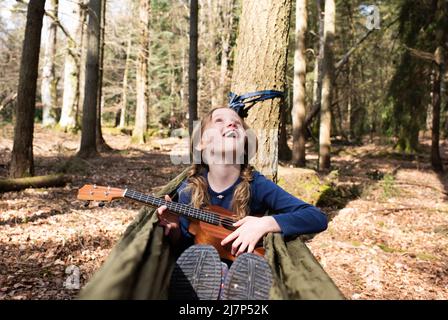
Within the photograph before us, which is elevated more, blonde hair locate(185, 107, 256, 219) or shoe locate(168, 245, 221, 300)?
blonde hair locate(185, 107, 256, 219)

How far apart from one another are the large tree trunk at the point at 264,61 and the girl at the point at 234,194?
107 centimetres

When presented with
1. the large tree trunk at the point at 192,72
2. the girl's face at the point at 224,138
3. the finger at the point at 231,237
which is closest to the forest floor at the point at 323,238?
the finger at the point at 231,237

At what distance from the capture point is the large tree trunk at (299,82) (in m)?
11.0

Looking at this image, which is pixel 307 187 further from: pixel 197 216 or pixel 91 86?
pixel 91 86

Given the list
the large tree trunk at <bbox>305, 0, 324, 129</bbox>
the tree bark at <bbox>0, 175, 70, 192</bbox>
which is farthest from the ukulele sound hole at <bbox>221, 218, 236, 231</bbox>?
the large tree trunk at <bbox>305, 0, 324, 129</bbox>

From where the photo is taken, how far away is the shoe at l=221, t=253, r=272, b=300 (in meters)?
1.89

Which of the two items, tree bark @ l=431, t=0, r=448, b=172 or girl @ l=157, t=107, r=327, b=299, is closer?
girl @ l=157, t=107, r=327, b=299

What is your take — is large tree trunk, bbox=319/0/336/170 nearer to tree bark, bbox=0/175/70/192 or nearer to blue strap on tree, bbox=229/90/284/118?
tree bark, bbox=0/175/70/192

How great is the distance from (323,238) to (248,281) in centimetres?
336

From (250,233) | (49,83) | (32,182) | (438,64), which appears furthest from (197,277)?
(49,83)

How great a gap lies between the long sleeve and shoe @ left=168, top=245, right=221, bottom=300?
50 cm

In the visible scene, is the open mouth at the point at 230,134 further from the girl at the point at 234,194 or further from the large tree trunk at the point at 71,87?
the large tree trunk at the point at 71,87

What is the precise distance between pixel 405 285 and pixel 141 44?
15.4 metres
